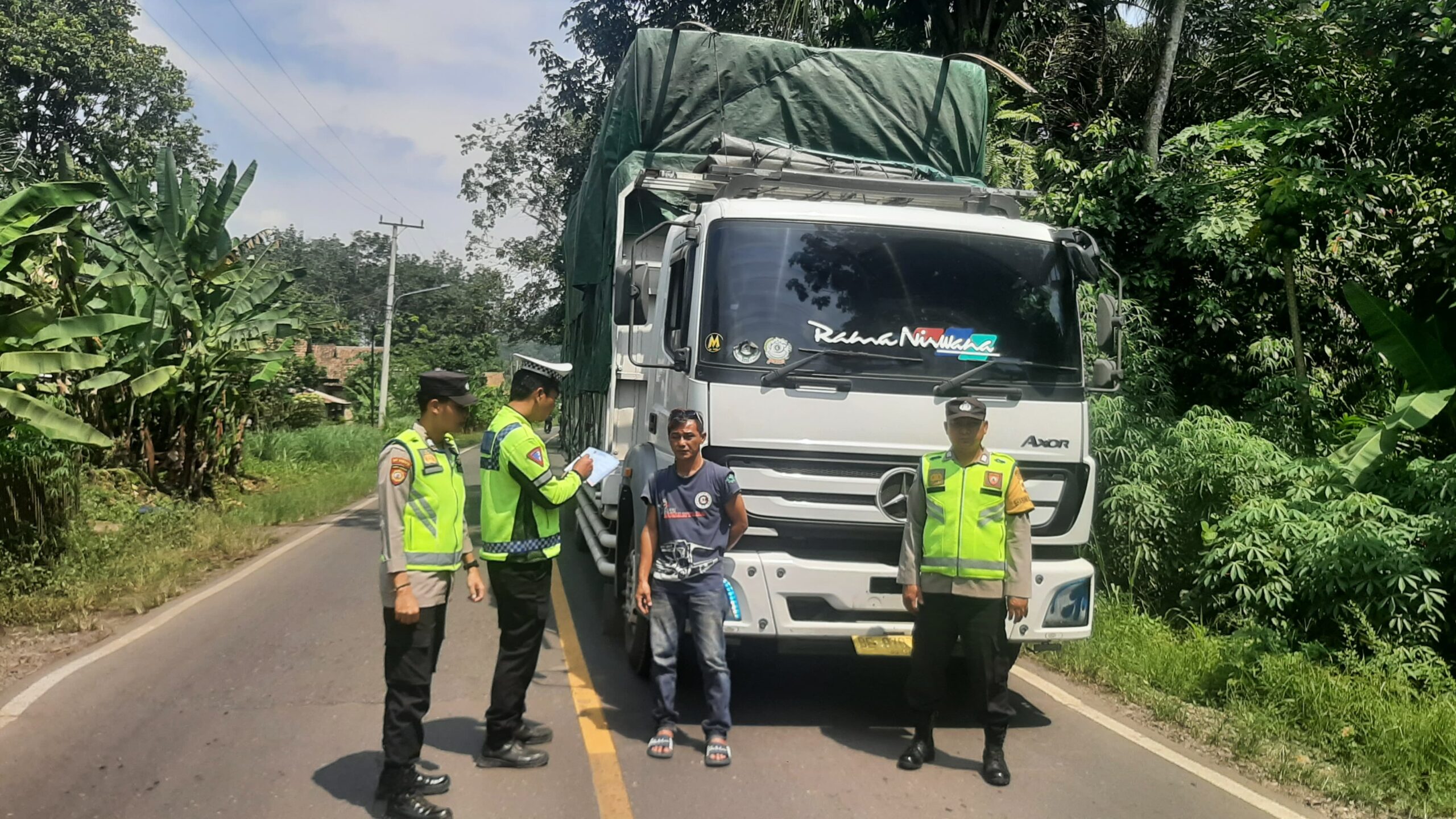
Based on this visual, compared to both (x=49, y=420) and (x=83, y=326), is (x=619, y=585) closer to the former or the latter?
(x=49, y=420)

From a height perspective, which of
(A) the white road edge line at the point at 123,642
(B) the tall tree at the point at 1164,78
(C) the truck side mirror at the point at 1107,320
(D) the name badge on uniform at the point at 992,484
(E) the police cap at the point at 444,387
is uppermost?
(B) the tall tree at the point at 1164,78

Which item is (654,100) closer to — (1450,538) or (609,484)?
(609,484)

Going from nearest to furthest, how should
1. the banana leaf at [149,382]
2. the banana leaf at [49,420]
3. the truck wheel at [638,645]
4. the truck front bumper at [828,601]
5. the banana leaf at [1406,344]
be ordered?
the truck front bumper at [828,601] → the truck wheel at [638,645] → the banana leaf at [1406,344] → the banana leaf at [49,420] → the banana leaf at [149,382]

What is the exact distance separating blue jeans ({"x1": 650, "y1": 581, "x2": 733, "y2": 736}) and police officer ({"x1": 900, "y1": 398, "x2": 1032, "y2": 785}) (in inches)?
35.0

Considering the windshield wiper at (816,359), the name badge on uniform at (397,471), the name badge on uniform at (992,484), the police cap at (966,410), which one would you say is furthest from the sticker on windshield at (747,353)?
the name badge on uniform at (397,471)

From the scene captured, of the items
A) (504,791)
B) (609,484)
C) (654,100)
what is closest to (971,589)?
(504,791)

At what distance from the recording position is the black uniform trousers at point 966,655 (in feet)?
17.3

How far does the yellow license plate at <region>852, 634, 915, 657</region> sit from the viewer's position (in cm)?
575

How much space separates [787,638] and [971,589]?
992 millimetres

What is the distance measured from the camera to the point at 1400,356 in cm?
798

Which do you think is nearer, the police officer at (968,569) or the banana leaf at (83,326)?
the police officer at (968,569)

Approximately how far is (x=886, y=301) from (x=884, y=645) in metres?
1.78

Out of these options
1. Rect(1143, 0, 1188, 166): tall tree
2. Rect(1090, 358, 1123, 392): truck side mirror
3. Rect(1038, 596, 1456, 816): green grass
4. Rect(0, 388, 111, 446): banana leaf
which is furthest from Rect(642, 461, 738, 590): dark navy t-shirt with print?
Rect(1143, 0, 1188, 166): tall tree

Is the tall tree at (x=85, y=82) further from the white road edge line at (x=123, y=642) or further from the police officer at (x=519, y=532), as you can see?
the police officer at (x=519, y=532)
